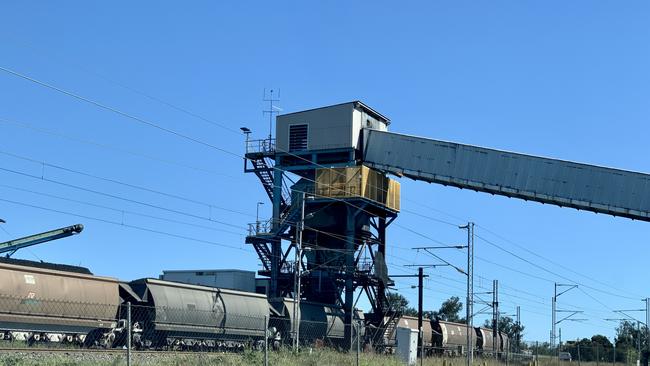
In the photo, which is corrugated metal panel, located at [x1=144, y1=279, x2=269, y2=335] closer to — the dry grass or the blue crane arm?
the dry grass

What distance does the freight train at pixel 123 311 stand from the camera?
27.6m

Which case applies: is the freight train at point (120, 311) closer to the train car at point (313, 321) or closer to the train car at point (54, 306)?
the train car at point (54, 306)

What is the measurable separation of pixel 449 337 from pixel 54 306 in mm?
46231

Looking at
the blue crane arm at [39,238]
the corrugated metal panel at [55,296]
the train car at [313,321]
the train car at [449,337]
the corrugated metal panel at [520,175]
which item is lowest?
the train car at [449,337]

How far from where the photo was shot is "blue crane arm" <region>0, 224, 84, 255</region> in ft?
141

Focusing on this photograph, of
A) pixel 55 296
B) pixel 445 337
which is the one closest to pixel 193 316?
pixel 55 296

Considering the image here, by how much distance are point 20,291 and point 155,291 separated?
7.49 meters

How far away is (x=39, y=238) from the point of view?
Answer: 145ft

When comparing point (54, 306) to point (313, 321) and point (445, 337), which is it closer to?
point (313, 321)

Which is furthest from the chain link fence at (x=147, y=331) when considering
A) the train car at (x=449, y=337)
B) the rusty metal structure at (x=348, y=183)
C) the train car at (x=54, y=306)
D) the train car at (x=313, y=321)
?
the train car at (x=449, y=337)

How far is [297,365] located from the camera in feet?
69.7

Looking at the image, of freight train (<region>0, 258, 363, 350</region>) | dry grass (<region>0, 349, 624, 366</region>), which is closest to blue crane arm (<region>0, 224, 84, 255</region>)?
freight train (<region>0, 258, 363, 350</region>)

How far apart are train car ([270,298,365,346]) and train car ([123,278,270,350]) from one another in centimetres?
233

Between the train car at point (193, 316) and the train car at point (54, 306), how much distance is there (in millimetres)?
1780
